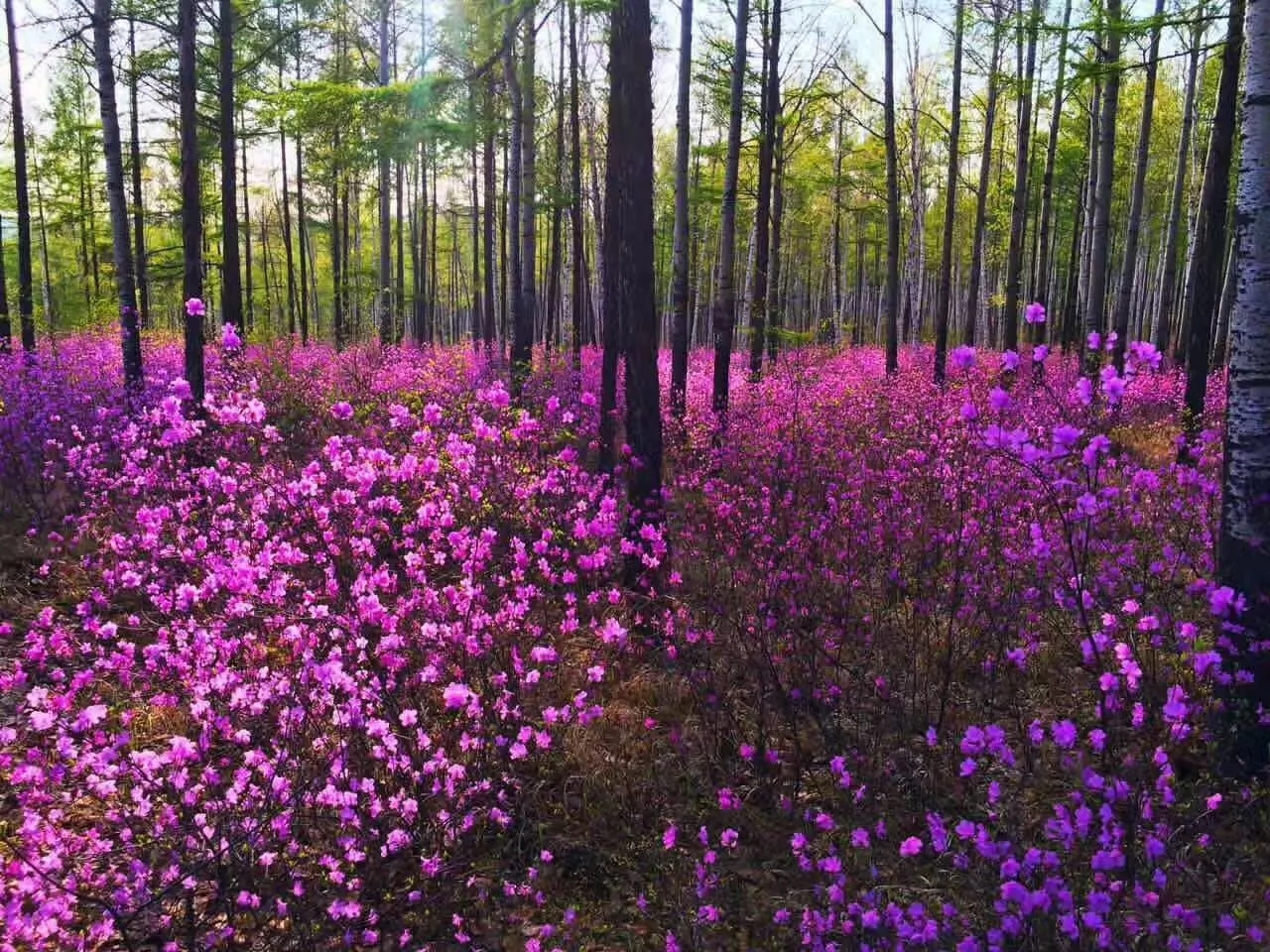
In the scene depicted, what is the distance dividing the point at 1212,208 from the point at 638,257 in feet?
22.7

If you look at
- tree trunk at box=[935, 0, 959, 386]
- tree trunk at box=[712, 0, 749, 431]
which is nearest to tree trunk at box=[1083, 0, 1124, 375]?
tree trunk at box=[935, 0, 959, 386]

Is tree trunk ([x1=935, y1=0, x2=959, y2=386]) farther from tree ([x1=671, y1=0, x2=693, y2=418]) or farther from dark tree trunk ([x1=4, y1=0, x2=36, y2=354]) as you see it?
dark tree trunk ([x1=4, y1=0, x2=36, y2=354])

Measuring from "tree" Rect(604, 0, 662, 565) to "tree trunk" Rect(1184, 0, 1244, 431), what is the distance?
215 inches

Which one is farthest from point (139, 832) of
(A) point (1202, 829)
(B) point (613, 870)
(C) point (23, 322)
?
(C) point (23, 322)

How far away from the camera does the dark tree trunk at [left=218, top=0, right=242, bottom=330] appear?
890 cm

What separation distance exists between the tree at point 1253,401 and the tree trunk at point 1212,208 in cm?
481

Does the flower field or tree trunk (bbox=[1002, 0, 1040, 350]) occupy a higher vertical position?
tree trunk (bbox=[1002, 0, 1040, 350])

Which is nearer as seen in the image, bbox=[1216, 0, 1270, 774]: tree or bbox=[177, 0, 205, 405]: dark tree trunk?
bbox=[1216, 0, 1270, 774]: tree

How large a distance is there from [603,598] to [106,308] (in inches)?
733

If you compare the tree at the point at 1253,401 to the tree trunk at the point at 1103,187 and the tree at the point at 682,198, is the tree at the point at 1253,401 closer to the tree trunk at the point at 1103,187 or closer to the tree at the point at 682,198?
the tree at the point at 682,198

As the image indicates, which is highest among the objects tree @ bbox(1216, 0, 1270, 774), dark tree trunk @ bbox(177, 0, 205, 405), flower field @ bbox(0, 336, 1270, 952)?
dark tree trunk @ bbox(177, 0, 205, 405)

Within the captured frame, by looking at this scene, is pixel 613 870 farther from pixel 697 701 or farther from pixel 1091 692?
pixel 1091 692

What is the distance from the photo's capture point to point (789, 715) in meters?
3.75

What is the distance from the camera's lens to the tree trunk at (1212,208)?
741 centimetres
